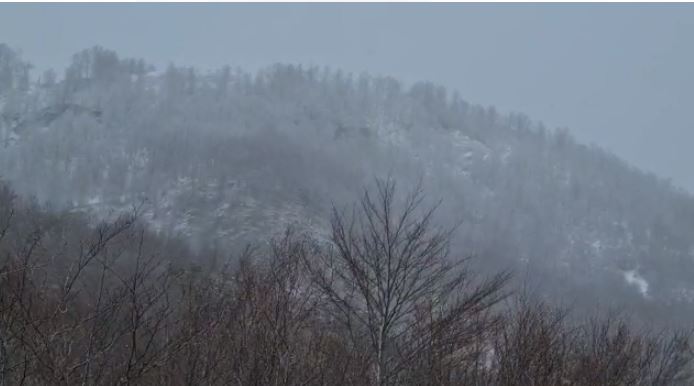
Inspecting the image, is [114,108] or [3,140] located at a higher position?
[114,108]

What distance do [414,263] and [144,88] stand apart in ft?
322

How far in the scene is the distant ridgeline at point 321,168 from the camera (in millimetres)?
73062

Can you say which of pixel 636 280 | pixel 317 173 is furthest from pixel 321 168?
pixel 636 280

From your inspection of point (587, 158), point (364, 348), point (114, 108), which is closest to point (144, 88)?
point (114, 108)

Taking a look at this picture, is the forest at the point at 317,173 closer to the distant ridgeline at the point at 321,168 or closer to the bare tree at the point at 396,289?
the distant ridgeline at the point at 321,168

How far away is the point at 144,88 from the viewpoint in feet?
326

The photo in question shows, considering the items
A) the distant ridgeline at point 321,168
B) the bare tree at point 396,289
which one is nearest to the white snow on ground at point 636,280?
the distant ridgeline at point 321,168

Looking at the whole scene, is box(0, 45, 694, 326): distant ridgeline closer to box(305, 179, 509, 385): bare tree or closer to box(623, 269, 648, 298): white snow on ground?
box(623, 269, 648, 298): white snow on ground

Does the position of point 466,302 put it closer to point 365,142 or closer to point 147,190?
point 147,190

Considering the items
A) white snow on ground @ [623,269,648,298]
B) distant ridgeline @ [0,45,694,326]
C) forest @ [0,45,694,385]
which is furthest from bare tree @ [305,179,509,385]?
white snow on ground @ [623,269,648,298]

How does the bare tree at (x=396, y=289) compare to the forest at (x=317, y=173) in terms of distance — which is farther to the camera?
the forest at (x=317, y=173)

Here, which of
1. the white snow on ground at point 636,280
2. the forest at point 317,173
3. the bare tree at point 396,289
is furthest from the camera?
the white snow on ground at point 636,280

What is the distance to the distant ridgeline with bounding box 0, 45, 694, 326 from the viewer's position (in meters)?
73.1

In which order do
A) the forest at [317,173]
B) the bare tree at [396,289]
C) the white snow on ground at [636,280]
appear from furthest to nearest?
the white snow on ground at [636,280]
the forest at [317,173]
the bare tree at [396,289]
